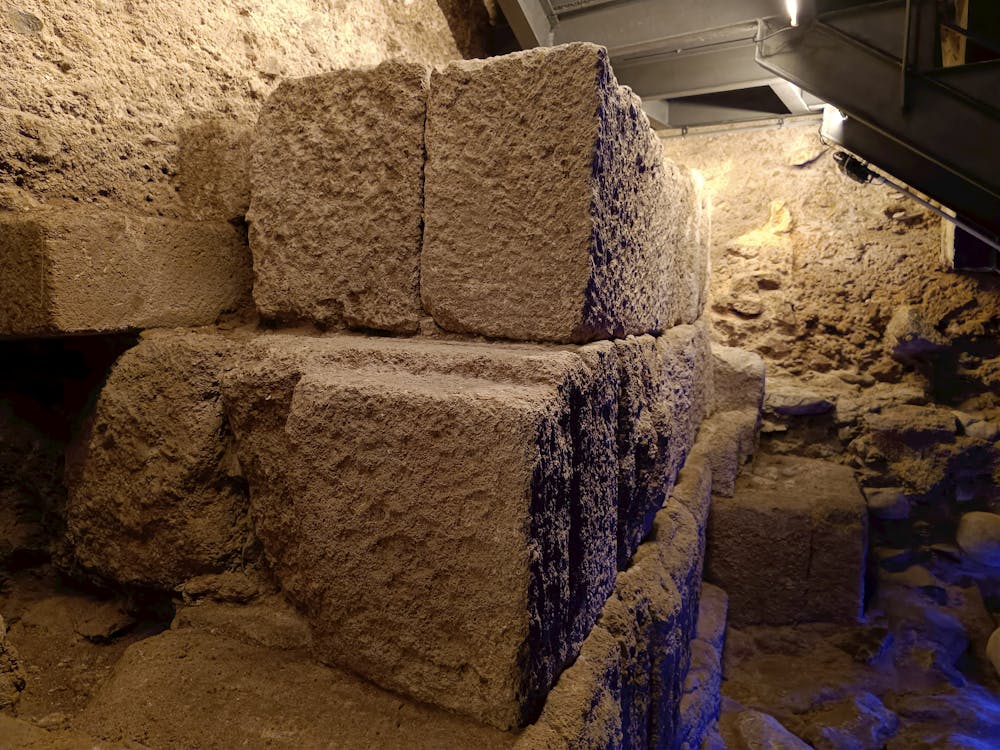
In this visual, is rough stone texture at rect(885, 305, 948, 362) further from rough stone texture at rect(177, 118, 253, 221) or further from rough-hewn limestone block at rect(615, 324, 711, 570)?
rough stone texture at rect(177, 118, 253, 221)

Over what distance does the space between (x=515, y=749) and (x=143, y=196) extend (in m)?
1.19

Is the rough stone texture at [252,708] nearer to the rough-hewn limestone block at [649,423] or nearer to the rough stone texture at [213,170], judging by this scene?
the rough-hewn limestone block at [649,423]

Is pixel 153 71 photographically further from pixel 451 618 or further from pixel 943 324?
pixel 943 324

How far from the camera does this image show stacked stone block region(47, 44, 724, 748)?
34.3 inches

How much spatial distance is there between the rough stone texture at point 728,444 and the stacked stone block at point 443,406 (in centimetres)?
135

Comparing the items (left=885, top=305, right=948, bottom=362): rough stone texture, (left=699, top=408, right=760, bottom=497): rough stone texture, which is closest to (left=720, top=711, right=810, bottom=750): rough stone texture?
(left=699, top=408, right=760, bottom=497): rough stone texture

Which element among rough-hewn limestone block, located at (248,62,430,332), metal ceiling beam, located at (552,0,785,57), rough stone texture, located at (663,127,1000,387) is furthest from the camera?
rough stone texture, located at (663,127,1000,387)

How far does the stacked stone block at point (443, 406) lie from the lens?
0.87m

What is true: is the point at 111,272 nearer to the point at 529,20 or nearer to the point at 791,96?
the point at 529,20

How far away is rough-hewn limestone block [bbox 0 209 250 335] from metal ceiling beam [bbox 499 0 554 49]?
1617 millimetres

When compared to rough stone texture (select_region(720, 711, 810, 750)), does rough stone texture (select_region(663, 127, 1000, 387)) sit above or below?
above

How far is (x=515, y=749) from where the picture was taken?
0.82 meters

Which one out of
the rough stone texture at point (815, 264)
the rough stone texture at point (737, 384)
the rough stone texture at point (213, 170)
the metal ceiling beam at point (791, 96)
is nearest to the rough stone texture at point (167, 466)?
the rough stone texture at point (213, 170)

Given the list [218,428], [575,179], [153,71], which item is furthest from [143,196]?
[575,179]
